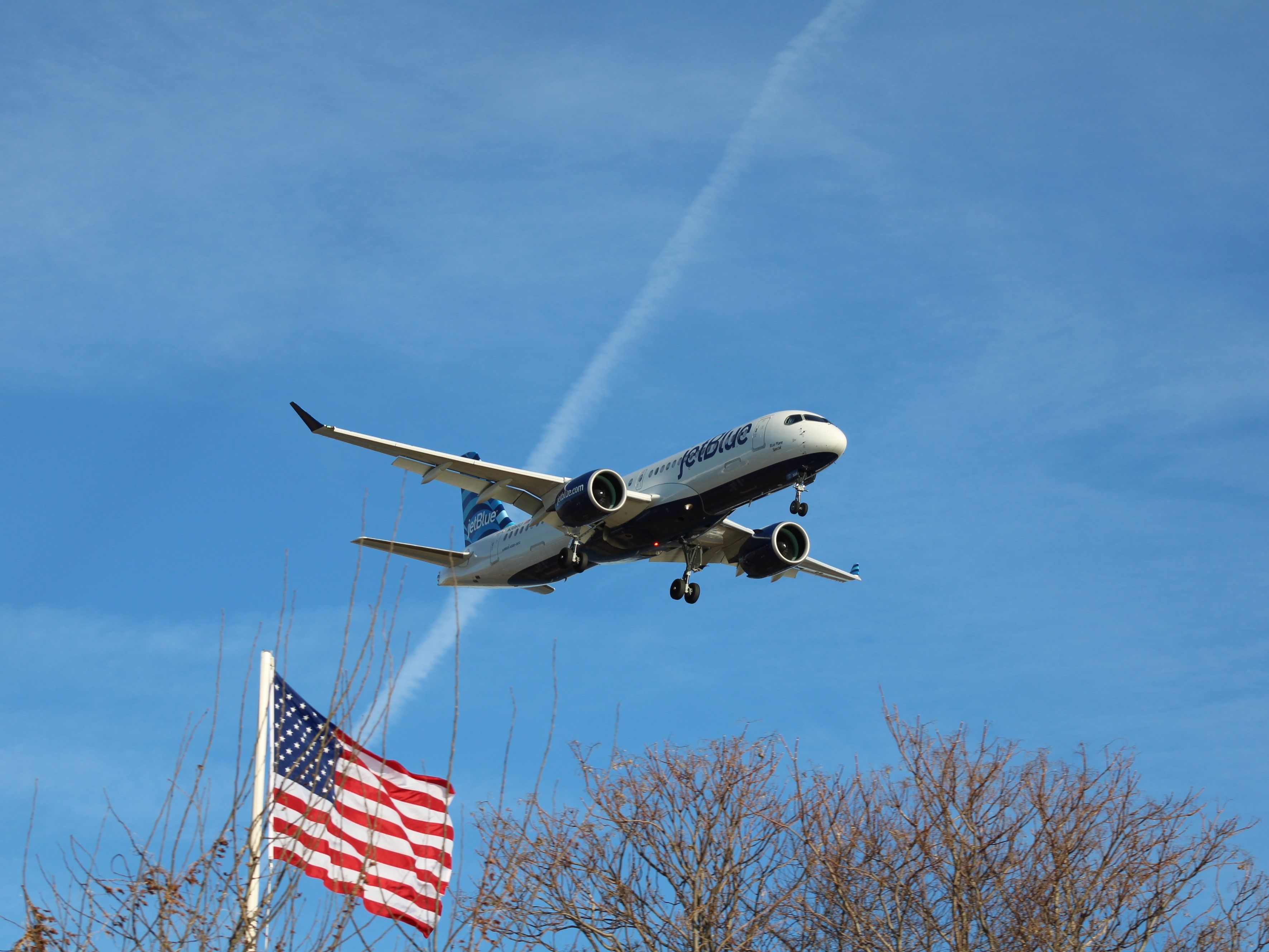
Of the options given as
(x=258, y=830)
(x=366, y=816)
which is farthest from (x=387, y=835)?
(x=258, y=830)

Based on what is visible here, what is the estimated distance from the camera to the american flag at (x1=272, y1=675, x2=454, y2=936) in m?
11.0

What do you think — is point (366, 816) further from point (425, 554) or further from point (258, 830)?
point (425, 554)

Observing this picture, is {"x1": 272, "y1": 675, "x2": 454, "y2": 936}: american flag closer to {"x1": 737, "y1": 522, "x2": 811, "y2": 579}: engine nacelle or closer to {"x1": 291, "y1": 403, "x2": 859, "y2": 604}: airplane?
{"x1": 291, "y1": 403, "x2": 859, "y2": 604}: airplane

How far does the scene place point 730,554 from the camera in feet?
139

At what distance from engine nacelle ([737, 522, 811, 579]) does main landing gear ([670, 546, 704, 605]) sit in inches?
71.9

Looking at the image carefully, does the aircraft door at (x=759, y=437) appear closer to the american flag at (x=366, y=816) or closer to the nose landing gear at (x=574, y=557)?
the nose landing gear at (x=574, y=557)

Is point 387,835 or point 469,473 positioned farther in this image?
point 469,473

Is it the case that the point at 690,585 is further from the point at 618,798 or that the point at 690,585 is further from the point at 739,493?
the point at 618,798

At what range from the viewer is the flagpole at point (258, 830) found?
8.41m

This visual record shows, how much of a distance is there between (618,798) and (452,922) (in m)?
19.7

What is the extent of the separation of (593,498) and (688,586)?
21.1 ft

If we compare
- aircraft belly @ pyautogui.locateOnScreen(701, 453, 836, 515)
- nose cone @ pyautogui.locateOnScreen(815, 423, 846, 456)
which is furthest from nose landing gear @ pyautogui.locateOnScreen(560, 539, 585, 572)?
nose cone @ pyautogui.locateOnScreen(815, 423, 846, 456)

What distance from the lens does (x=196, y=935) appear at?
8344mm

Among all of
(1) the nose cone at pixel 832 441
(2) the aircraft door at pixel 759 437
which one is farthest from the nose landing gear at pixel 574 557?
(1) the nose cone at pixel 832 441
